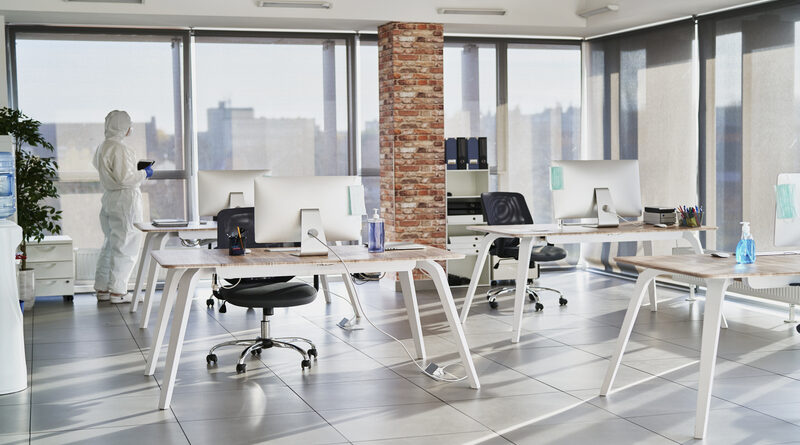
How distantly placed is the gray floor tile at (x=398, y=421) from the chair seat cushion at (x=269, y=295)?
97cm

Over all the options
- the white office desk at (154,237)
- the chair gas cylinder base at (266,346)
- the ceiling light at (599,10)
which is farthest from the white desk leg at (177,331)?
the ceiling light at (599,10)

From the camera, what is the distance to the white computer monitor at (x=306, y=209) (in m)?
5.00

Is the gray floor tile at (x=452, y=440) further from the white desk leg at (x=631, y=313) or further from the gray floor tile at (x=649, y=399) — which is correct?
the white desk leg at (x=631, y=313)

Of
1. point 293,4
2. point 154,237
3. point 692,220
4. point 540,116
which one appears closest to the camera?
point 692,220

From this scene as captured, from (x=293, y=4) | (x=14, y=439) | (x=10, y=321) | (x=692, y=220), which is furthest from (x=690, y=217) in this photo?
(x=14, y=439)

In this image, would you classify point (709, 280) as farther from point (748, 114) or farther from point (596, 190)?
point (748, 114)

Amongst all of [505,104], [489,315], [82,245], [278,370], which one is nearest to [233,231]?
[278,370]

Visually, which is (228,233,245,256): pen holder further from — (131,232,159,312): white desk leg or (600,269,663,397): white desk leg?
(131,232,159,312): white desk leg

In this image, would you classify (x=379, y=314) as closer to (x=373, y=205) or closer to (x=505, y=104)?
(x=373, y=205)

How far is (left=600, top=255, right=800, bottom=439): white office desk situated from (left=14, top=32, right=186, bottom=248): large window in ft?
19.6

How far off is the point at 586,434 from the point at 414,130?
5297mm

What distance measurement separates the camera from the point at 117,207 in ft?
26.9

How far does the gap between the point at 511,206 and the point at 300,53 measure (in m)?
3.09

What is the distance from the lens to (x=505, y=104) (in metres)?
10.1
